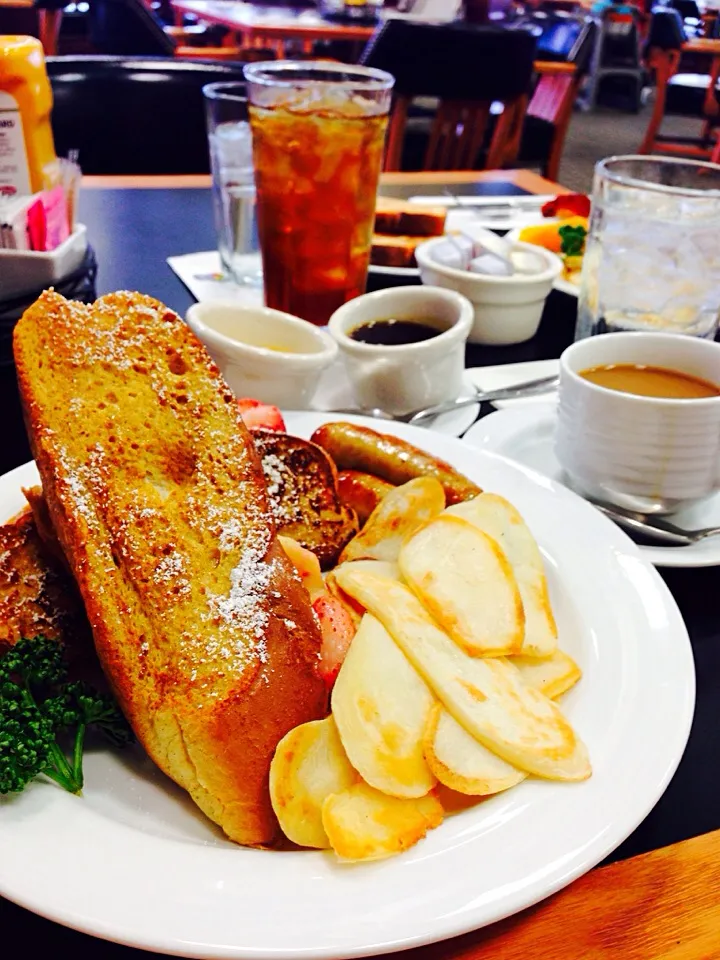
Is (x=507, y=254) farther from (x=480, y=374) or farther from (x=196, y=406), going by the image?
(x=196, y=406)

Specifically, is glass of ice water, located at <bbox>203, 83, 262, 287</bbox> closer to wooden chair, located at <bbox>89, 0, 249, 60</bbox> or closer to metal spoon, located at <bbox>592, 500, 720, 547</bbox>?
metal spoon, located at <bbox>592, 500, 720, 547</bbox>

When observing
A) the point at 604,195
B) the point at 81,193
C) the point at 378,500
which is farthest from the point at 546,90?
the point at 378,500

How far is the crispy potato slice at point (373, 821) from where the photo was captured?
27.3 inches

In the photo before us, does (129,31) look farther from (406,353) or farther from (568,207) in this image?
(406,353)

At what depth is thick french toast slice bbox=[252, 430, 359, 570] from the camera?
1.15 meters

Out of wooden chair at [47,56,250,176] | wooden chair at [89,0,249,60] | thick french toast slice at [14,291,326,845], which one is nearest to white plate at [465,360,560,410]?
thick french toast slice at [14,291,326,845]

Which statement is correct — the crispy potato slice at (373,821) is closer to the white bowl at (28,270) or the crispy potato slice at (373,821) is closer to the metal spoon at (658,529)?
the metal spoon at (658,529)

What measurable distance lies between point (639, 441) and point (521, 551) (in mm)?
329

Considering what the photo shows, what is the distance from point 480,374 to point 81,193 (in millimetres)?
1710

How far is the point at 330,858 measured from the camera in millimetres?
704

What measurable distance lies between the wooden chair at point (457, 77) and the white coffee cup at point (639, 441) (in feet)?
9.69

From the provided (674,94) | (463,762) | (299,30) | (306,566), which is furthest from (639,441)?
(674,94)

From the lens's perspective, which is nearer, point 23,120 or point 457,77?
point 23,120

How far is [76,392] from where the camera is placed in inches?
38.9
